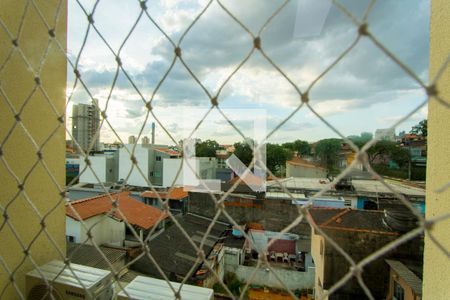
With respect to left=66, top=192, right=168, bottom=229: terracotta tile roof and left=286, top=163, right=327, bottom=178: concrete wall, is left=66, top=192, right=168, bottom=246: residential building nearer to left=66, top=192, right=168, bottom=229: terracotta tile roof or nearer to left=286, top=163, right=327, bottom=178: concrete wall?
left=66, top=192, right=168, bottom=229: terracotta tile roof

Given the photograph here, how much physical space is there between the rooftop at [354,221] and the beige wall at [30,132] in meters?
3.32

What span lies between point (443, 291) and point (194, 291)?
0.40 m

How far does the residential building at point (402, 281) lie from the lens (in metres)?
2.63

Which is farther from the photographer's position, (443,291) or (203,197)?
(203,197)

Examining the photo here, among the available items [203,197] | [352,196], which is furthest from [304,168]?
[203,197]

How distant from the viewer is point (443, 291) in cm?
38

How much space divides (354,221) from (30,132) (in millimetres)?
4418

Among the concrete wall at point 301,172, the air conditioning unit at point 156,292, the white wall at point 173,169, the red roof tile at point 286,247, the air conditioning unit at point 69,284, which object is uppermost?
the white wall at point 173,169

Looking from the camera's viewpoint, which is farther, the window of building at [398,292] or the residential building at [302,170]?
the residential building at [302,170]

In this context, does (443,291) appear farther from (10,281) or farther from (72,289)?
(10,281)

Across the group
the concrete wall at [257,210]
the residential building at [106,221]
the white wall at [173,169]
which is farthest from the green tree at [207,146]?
the concrete wall at [257,210]

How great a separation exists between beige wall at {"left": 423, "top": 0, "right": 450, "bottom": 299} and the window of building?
11.1 ft

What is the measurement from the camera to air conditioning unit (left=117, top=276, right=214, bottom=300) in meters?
0.46

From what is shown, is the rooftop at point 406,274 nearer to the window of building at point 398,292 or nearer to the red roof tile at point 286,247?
the window of building at point 398,292
